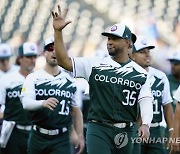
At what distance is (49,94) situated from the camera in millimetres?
8133

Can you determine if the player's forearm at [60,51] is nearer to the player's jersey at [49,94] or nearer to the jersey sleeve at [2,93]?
the player's jersey at [49,94]

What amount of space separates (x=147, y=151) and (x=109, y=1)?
13010 millimetres

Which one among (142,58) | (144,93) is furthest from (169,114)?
(144,93)

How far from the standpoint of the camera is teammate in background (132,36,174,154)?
29.0 ft

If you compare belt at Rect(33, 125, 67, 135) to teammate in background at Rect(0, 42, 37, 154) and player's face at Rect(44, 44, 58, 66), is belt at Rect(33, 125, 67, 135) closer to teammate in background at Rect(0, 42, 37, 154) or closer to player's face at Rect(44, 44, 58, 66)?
player's face at Rect(44, 44, 58, 66)

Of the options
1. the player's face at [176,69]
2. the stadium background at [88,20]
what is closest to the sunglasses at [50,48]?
the player's face at [176,69]

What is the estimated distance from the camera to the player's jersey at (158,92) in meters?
8.88

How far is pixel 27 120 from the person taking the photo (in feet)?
31.1

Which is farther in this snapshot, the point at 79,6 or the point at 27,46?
the point at 79,6

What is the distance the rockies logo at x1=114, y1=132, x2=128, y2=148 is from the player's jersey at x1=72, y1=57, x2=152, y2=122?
0.16 metres

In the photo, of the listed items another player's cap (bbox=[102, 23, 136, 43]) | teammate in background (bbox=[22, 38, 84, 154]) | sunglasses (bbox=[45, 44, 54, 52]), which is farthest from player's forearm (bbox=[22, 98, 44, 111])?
another player's cap (bbox=[102, 23, 136, 43])

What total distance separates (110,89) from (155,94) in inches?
80.8

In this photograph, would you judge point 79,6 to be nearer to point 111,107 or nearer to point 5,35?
point 5,35

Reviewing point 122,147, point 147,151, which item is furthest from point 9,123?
point 122,147
